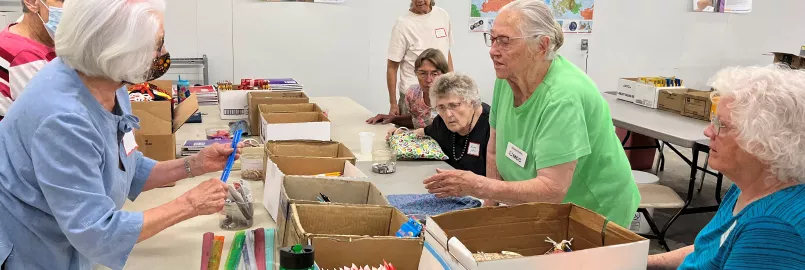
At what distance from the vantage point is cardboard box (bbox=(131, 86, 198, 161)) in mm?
2330

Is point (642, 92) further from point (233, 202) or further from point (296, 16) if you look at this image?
point (233, 202)

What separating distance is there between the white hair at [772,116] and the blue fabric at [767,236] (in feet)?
0.22

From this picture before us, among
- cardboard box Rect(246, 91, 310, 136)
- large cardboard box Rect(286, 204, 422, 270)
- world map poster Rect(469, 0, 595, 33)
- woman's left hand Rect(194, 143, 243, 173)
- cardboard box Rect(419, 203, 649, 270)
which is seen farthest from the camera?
world map poster Rect(469, 0, 595, 33)

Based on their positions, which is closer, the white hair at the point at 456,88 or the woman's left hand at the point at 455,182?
the woman's left hand at the point at 455,182

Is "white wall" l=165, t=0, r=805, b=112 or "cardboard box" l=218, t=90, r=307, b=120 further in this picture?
"white wall" l=165, t=0, r=805, b=112

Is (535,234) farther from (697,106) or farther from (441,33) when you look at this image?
(441,33)

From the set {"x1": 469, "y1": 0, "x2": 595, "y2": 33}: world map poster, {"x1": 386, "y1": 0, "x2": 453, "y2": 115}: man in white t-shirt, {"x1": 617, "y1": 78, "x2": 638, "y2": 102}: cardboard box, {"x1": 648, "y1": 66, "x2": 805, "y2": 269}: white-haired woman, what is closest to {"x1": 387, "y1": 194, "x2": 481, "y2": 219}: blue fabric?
{"x1": 648, "y1": 66, "x2": 805, "y2": 269}: white-haired woman

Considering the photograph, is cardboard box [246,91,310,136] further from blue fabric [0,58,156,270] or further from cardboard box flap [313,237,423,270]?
cardboard box flap [313,237,423,270]

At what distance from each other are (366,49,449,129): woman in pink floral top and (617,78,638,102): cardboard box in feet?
6.18

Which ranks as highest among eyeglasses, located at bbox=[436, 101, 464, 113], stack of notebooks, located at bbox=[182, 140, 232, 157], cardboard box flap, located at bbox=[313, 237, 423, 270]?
eyeglasses, located at bbox=[436, 101, 464, 113]

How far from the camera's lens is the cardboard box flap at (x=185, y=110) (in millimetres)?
2185

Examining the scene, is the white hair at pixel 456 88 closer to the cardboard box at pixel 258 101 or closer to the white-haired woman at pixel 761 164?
the cardboard box at pixel 258 101

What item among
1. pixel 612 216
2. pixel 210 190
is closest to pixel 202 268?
pixel 210 190

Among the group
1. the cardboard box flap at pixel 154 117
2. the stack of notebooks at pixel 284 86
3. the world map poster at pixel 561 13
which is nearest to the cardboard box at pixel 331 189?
the cardboard box flap at pixel 154 117
